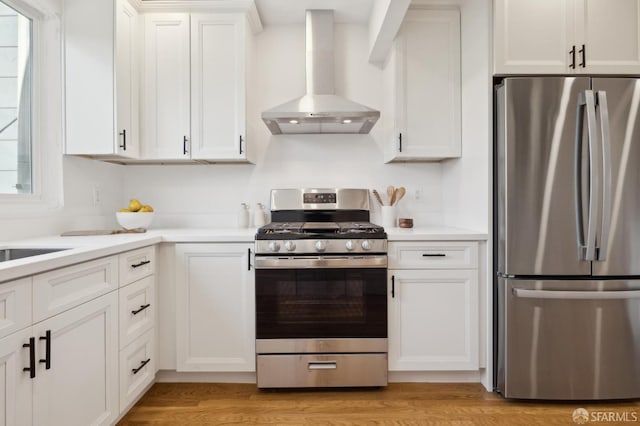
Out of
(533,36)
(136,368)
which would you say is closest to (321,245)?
(136,368)

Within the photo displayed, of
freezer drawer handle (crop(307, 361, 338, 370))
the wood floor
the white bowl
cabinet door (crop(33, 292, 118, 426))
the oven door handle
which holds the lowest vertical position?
the wood floor

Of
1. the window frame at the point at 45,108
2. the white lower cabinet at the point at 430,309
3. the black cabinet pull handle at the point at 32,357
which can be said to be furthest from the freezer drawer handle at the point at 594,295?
the window frame at the point at 45,108

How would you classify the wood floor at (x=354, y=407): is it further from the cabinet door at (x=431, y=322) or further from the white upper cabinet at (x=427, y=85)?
the white upper cabinet at (x=427, y=85)

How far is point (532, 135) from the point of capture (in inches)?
79.8

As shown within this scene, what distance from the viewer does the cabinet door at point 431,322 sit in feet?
7.40

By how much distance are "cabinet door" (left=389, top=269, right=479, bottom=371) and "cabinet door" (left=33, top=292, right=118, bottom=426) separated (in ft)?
4.90

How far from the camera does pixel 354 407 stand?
208 cm

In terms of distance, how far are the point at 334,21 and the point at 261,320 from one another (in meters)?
2.27

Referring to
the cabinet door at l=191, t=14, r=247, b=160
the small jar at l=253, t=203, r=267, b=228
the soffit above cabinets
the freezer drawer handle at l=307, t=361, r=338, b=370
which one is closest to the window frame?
the soffit above cabinets

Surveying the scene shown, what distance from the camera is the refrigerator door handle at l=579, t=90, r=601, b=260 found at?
6.40 feet

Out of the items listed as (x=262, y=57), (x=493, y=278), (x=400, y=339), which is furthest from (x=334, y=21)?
(x=400, y=339)

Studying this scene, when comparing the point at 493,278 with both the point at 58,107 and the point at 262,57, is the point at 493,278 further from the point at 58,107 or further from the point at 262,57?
the point at 58,107

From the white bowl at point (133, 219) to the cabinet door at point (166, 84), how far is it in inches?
16.4

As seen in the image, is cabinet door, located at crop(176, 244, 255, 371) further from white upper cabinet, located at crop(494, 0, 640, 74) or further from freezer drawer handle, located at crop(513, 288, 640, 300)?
white upper cabinet, located at crop(494, 0, 640, 74)
